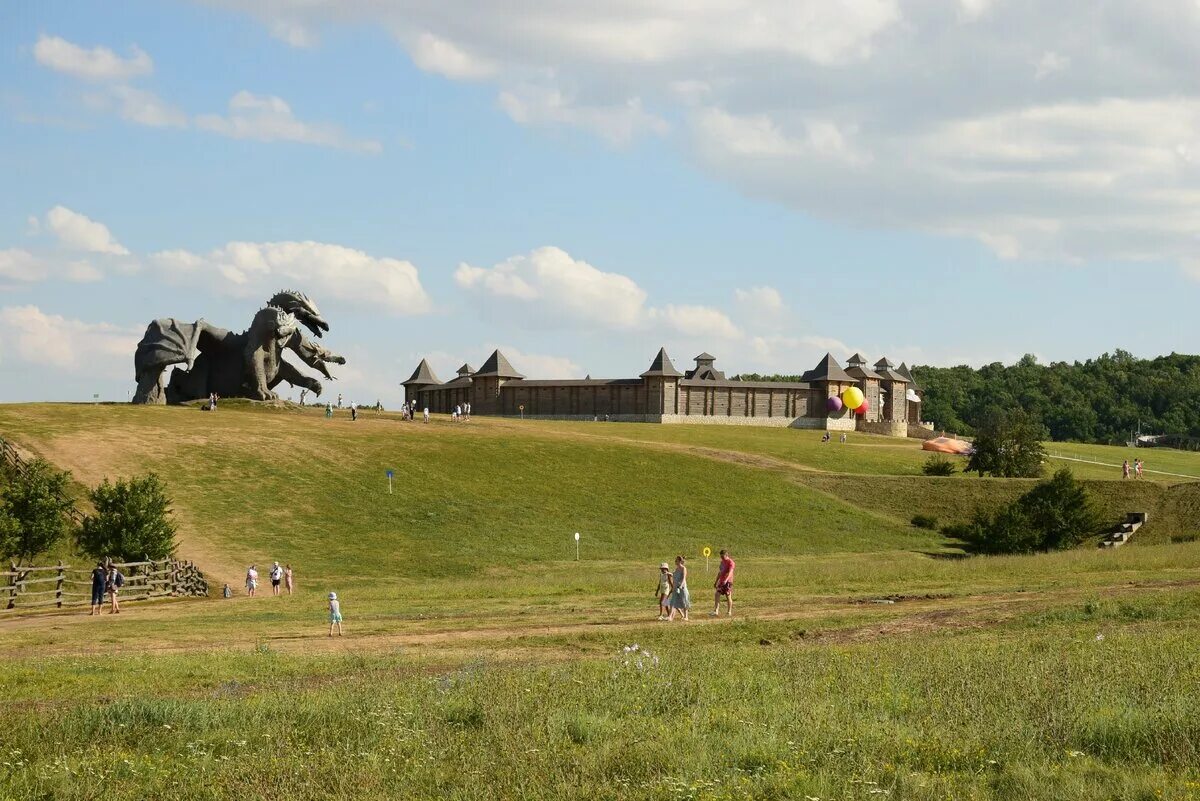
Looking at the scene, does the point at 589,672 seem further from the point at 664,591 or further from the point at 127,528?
the point at 127,528

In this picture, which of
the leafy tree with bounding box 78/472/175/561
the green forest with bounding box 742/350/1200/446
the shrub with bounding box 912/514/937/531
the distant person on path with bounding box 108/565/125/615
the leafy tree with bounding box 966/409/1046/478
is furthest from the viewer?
the green forest with bounding box 742/350/1200/446

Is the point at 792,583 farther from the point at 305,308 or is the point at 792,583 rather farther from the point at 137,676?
the point at 305,308

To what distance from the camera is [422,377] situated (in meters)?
132

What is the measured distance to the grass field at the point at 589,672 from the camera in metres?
11.8

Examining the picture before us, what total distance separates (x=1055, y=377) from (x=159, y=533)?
535 ft

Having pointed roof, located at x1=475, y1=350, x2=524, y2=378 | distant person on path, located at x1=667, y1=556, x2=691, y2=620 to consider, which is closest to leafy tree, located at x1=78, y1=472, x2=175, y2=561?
distant person on path, located at x1=667, y1=556, x2=691, y2=620

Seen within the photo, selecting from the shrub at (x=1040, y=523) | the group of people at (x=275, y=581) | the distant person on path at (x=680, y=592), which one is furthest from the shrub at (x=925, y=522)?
the distant person on path at (x=680, y=592)

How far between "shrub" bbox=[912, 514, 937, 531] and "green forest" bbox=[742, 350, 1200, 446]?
297ft

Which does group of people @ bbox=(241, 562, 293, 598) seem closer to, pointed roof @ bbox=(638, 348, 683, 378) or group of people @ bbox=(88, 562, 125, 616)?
group of people @ bbox=(88, 562, 125, 616)

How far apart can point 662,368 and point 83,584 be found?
7457cm

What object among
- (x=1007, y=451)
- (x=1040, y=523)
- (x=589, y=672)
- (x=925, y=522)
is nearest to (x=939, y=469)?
(x=1007, y=451)

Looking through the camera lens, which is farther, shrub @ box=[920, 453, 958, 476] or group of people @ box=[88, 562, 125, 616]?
shrub @ box=[920, 453, 958, 476]

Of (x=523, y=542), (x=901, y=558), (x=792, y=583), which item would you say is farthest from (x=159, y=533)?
(x=901, y=558)

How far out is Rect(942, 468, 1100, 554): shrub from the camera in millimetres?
55756
